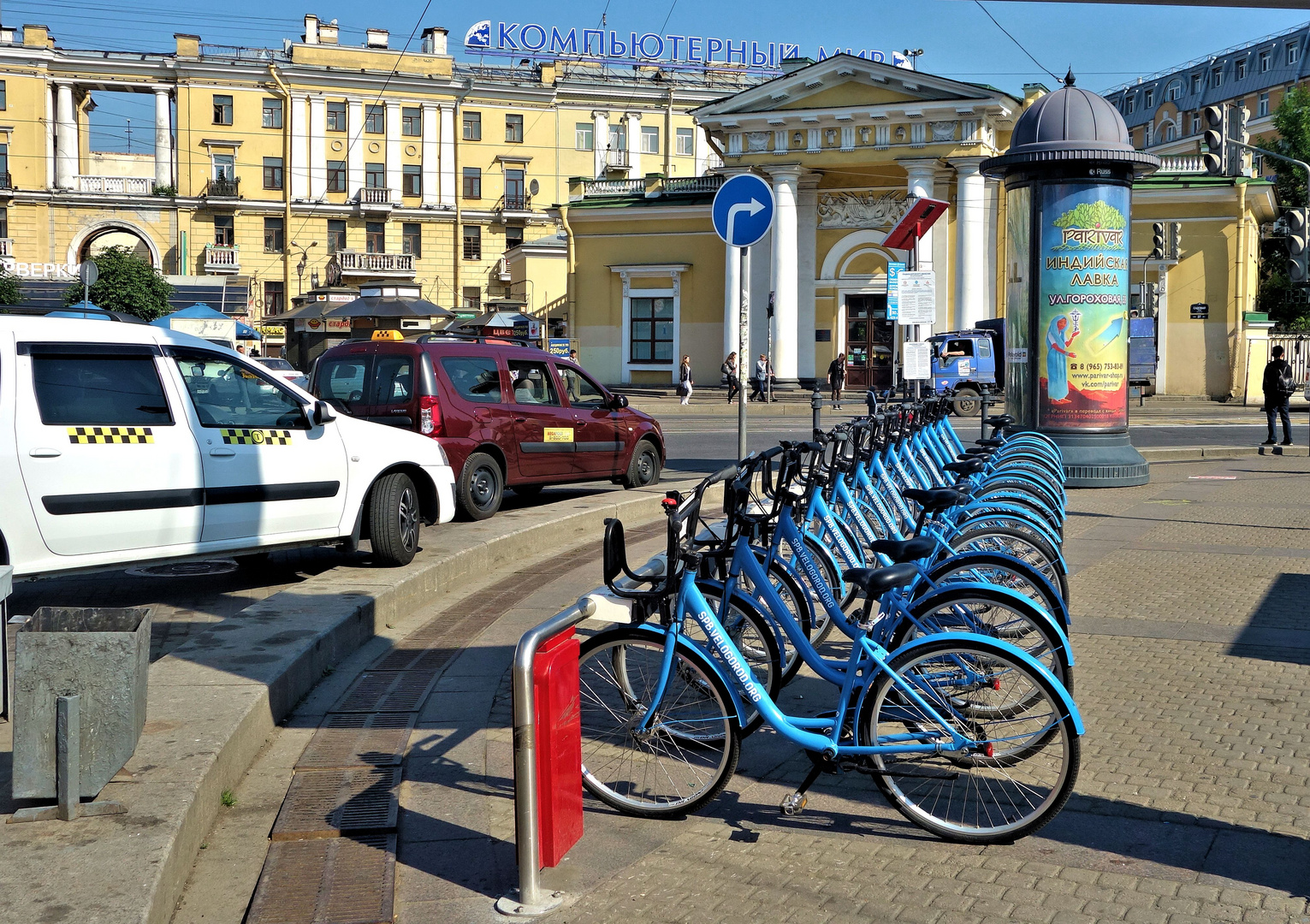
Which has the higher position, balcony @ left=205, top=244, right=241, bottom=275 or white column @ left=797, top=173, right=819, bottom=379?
balcony @ left=205, top=244, right=241, bottom=275

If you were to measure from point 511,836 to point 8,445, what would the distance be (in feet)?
13.5

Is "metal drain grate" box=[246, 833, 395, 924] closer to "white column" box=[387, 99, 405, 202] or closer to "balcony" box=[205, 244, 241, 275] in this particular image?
"balcony" box=[205, 244, 241, 275]

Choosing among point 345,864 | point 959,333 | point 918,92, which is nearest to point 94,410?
point 345,864

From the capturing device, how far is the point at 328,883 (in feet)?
13.9

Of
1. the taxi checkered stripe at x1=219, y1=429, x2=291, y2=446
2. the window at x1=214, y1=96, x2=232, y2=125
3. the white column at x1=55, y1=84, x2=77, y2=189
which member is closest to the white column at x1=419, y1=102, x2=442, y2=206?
the window at x1=214, y1=96, x2=232, y2=125

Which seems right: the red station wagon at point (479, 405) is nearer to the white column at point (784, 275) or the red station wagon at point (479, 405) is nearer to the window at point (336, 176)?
the white column at point (784, 275)

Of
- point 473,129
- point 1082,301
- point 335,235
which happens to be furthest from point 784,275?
point 335,235

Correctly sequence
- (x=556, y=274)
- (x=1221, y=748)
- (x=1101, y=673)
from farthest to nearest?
(x=556, y=274)
(x=1101, y=673)
(x=1221, y=748)

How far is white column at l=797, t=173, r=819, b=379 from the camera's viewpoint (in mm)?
43469

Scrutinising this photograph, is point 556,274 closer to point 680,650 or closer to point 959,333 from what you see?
point 959,333

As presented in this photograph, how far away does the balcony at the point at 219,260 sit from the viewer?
225ft

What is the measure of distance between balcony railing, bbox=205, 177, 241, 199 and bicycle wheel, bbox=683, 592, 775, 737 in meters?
68.8

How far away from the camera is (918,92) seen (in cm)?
4041

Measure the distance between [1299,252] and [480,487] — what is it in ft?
34.7
